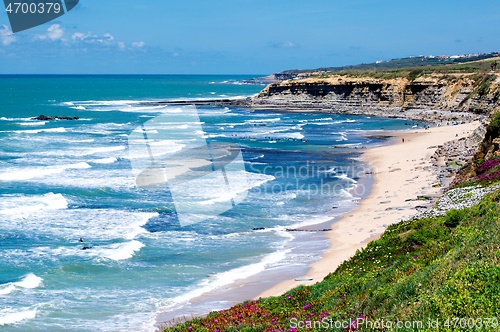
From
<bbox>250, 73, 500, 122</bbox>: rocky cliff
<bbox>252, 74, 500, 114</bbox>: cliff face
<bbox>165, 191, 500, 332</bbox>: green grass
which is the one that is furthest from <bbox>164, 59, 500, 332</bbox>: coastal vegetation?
<bbox>252, 74, 500, 114</bbox>: cliff face

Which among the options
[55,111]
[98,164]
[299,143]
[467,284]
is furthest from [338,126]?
[467,284]

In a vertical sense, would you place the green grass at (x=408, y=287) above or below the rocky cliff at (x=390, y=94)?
above

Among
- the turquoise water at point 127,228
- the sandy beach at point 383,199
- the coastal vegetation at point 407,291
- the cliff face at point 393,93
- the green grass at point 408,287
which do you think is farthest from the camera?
the cliff face at point 393,93

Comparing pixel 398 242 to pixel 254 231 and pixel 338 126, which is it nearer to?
pixel 254 231

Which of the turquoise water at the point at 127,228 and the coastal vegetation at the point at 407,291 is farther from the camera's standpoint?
the turquoise water at the point at 127,228

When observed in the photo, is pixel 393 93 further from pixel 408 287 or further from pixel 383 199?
pixel 408 287

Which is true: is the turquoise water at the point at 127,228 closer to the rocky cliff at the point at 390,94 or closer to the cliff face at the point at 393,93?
the rocky cliff at the point at 390,94

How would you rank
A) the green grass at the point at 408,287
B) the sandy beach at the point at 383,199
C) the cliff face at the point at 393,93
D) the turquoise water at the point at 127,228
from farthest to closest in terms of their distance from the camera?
the cliff face at the point at 393,93 → the sandy beach at the point at 383,199 → the turquoise water at the point at 127,228 → the green grass at the point at 408,287

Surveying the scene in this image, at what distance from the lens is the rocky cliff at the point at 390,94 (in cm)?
7775

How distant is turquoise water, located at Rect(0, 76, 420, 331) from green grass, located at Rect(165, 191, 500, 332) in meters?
5.29

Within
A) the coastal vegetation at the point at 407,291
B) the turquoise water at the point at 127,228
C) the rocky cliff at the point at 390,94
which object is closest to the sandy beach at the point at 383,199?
the turquoise water at the point at 127,228

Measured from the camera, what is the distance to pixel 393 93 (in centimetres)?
9375

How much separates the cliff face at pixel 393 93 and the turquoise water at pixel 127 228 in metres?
30.7

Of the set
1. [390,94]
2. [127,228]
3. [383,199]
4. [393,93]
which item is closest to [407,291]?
[127,228]
